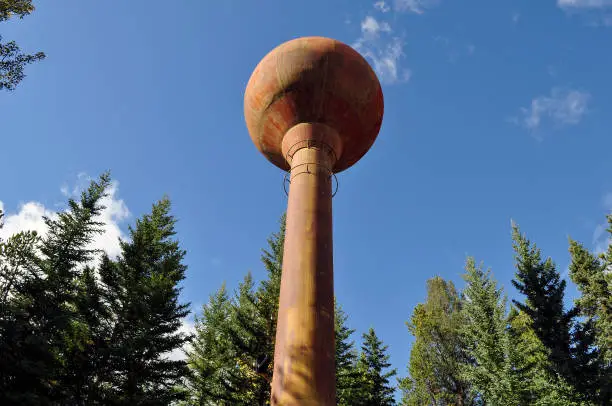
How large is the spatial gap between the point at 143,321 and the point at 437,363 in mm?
18976

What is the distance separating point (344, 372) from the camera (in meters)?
20.1

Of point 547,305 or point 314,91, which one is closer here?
point 314,91

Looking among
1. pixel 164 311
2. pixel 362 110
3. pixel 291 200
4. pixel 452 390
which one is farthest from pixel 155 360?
pixel 452 390

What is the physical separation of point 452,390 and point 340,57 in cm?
2302

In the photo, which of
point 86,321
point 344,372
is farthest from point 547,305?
point 86,321

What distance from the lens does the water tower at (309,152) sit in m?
6.21

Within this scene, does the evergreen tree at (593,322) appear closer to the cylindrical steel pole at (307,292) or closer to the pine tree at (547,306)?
the pine tree at (547,306)

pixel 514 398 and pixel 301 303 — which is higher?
pixel 514 398

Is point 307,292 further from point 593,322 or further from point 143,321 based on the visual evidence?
point 593,322

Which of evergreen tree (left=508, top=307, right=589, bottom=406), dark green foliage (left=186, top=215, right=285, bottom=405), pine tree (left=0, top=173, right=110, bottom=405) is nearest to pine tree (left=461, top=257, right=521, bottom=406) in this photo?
evergreen tree (left=508, top=307, right=589, bottom=406)

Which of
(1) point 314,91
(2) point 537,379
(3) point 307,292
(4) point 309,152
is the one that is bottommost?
(3) point 307,292

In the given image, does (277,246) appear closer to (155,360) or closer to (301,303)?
(155,360)

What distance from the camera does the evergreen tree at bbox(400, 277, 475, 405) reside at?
78.3ft

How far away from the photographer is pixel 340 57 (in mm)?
9406
